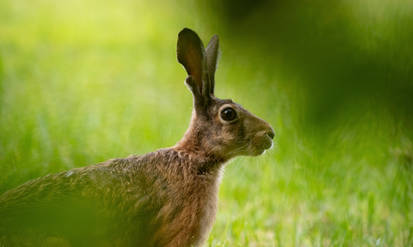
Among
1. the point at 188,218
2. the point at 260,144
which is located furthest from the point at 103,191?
the point at 260,144

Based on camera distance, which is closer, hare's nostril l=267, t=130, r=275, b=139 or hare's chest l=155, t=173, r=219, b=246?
hare's chest l=155, t=173, r=219, b=246

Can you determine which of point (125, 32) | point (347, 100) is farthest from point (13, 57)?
point (347, 100)

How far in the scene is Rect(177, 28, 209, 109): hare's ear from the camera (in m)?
3.09

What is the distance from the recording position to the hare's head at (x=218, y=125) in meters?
3.37

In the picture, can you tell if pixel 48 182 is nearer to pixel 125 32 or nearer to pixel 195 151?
pixel 195 151

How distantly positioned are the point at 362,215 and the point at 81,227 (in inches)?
146

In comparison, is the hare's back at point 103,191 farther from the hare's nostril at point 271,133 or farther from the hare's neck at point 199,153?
the hare's nostril at point 271,133

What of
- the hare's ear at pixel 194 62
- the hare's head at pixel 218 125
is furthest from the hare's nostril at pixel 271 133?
the hare's ear at pixel 194 62

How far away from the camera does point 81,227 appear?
1.39 m

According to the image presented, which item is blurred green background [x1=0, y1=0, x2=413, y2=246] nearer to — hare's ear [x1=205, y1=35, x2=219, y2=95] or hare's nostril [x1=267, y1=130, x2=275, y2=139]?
hare's nostril [x1=267, y1=130, x2=275, y2=139]

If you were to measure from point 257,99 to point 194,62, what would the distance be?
106 centimetres

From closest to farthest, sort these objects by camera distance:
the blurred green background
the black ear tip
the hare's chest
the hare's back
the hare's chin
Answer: the blurred green background < the hare's back < the black ear tip < the hare's chest < the hare's chin

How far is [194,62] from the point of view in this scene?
129 inches

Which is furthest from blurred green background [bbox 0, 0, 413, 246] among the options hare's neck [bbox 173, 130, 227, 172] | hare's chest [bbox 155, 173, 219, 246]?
hare's chest [bbox 155, 173, 219, 246]
